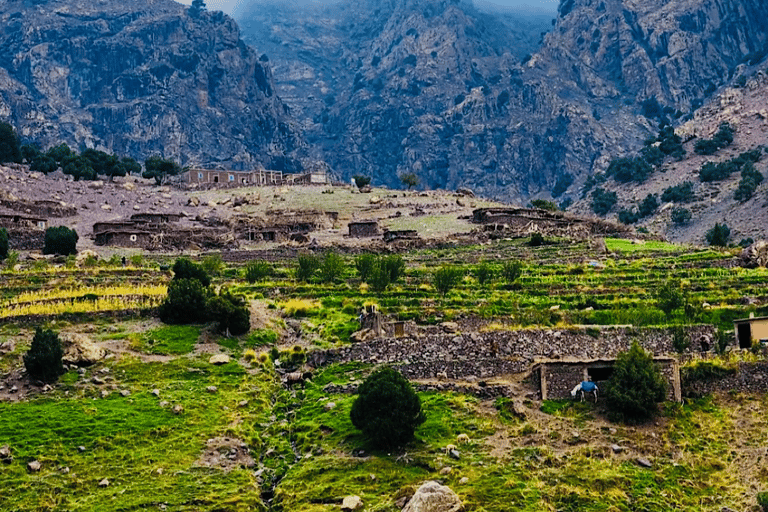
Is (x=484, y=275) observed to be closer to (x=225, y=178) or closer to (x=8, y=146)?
(x=225, y=178)

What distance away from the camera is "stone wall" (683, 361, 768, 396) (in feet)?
106

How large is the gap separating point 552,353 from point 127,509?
59.0 feet

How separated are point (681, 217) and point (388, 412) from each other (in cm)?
11025

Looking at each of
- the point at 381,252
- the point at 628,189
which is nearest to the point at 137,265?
the point at 381,252

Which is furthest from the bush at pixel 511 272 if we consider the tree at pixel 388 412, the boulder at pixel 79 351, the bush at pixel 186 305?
Result: the tree at pixel 388 412

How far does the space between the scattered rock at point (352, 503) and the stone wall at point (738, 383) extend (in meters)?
12.3

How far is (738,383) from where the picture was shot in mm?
32469

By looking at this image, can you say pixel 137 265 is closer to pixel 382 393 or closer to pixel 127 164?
pixel 382 393

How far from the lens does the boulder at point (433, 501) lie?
79.6 ft

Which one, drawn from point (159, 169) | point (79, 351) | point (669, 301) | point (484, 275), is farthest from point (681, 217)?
point (79, 351)

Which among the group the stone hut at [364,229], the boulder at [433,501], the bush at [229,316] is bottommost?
the boulder at [433,501]

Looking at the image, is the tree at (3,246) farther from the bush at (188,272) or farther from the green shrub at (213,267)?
the bush at (188,272)

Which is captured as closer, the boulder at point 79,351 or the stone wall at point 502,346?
the boulder at point 79,351

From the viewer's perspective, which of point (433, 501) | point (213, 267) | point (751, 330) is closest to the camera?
point (433, 501)
